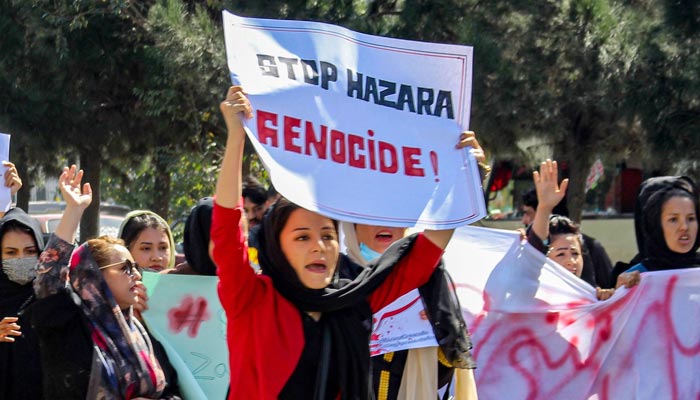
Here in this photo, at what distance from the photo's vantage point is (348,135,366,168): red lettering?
3.16m

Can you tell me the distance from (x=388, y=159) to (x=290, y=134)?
0.33 metres

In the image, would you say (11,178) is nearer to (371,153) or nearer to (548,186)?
(371,153)

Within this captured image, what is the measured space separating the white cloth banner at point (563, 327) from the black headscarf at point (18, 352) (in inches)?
75.1

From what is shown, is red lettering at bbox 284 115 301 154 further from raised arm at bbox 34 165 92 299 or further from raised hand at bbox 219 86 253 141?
raised arm at bbox 34 165 92 299

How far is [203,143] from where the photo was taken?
9.77 m

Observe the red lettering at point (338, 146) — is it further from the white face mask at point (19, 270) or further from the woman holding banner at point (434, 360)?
the white face mask at point (19, 270)

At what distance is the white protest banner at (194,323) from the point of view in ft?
15.0

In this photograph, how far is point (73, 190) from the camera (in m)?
3.93

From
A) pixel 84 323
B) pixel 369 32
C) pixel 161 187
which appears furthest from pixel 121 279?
pixel 161 187

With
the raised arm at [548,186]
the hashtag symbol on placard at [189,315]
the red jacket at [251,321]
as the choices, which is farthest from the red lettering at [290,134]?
the hashtag symbol on placard at [189,315]

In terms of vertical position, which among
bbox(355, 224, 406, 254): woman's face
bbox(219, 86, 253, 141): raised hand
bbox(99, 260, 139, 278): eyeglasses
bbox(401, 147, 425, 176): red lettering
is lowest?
bbox(99, 260, 139, 278): eyeglasses

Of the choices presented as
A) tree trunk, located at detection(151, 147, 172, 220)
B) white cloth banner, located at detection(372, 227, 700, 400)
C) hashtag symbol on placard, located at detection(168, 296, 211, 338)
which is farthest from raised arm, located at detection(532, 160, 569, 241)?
tree trunk, located at detection(151, 147, 172, 220)

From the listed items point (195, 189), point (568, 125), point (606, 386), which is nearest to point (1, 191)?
point (606, 386)

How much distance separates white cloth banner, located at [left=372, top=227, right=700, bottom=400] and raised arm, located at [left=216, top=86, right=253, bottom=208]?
87.1 inches
